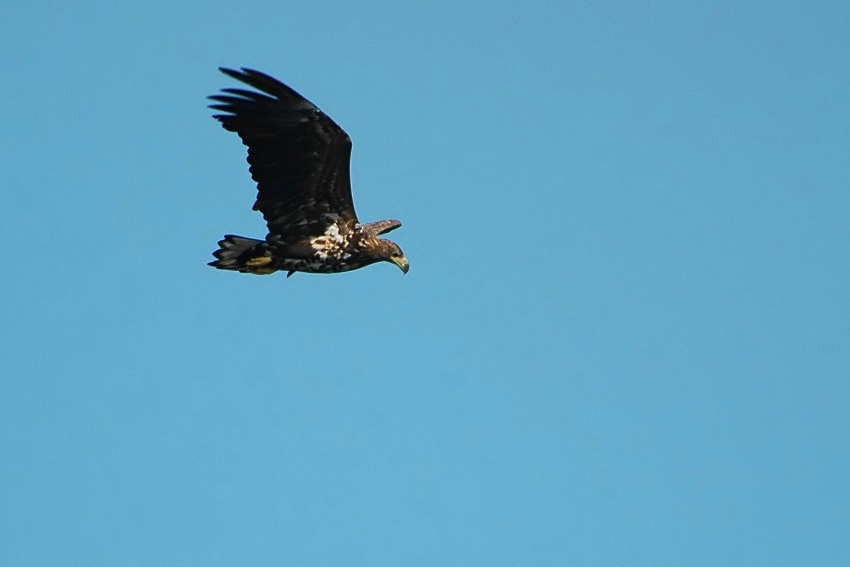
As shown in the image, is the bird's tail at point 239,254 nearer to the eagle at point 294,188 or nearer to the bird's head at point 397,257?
the eagle at point 294,188

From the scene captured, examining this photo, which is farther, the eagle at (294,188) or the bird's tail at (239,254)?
the bird's tail at (239,254)

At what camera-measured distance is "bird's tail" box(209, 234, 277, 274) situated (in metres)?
21.0

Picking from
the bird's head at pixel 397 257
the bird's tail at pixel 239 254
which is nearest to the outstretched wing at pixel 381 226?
the bird's head at pixel 397 257

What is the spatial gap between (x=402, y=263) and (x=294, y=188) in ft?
6.96

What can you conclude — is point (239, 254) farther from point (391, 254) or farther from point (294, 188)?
point (391, 254)

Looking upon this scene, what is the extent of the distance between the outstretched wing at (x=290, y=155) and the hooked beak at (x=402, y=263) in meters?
1.00

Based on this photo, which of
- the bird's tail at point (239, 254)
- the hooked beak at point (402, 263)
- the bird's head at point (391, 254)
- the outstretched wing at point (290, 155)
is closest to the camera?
the outstretched wing at point (290, 155)

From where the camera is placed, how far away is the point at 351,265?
21.6 m

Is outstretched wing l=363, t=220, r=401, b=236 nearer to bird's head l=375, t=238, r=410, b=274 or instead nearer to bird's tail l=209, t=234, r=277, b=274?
bird's head l=375, t=238, r=410, b=274

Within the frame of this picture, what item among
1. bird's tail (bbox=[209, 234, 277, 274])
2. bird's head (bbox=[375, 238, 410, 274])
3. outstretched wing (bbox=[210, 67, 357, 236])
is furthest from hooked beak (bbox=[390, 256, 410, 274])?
bird's tail (bbox=[209, 234, 277, 274])

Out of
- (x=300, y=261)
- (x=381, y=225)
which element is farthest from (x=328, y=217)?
(x=381, y=225)

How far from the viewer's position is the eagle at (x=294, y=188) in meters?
19.9

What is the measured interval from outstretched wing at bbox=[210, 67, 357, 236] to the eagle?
1 centimetres

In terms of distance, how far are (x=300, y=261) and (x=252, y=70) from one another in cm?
285
